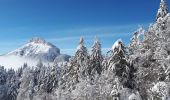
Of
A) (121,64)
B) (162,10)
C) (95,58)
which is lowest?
(121,64)

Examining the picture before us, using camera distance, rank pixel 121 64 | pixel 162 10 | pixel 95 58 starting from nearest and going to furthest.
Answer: pixel 121 64
pixel 162 10
pixel 95 58

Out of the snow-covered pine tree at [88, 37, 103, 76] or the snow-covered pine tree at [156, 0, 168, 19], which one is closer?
the snow-covered pine tree at [156, 0, 168, 19]

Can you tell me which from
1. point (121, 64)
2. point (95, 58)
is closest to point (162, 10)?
point (121, 64)

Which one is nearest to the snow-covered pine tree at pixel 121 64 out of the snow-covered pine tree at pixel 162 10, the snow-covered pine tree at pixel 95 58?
the snow-covered pine tree at pixel 162 10


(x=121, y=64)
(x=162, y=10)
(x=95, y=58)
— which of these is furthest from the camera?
(x=95, y=58)

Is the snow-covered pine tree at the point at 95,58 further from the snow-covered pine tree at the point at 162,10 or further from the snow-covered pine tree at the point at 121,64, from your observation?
the snow-covered pine tree at the point at 121,64

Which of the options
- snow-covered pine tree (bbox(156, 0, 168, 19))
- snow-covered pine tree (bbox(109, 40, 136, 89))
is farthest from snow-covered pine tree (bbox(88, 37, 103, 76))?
snow-covered pine tree (bbox(109, 40, 136, 89))

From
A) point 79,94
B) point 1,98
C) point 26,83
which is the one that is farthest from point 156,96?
point 1,98

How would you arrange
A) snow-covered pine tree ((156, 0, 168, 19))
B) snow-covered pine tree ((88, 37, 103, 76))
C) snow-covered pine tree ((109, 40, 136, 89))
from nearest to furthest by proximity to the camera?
1. snow-covered pine tree ((109, 40, 136, 89))
2. snow-covered pine tree ((156, 0, 168, 19))
3. snow-covered pine tree ((88, 37, 103, 76))

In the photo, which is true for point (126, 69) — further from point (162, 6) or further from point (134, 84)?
point (162, 6)

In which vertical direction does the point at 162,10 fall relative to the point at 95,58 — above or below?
above

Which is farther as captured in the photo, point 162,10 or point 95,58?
point 95,58

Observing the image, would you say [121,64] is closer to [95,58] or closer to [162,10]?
[162,10]

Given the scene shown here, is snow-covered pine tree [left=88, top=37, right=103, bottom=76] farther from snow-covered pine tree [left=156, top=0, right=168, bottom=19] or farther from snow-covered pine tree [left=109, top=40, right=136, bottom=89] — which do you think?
snow-covered pine tree [left=109, top=40, right=136, bottom=89]
